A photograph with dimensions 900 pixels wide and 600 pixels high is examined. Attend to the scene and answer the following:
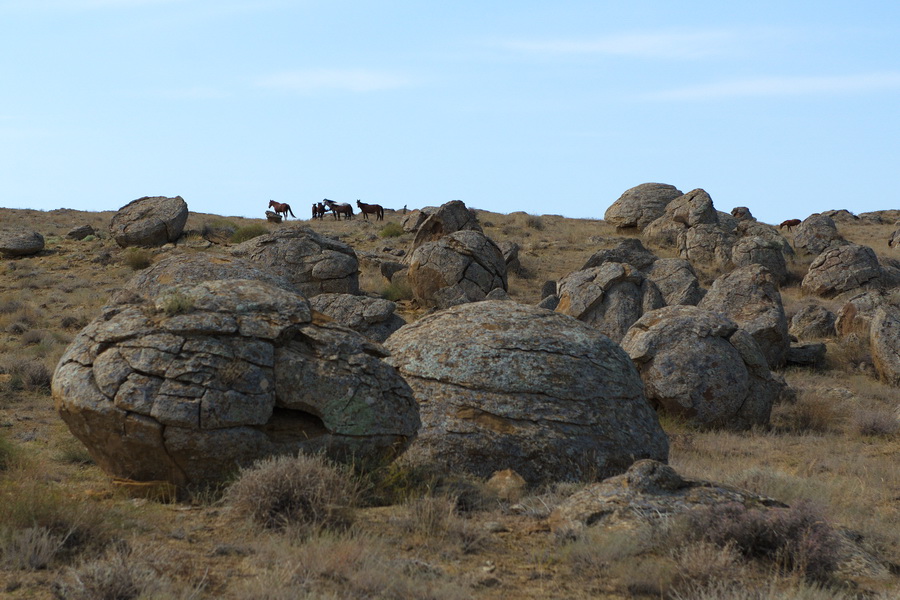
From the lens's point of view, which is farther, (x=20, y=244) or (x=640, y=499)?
(x=20, y=244)

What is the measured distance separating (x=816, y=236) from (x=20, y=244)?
33.4 m

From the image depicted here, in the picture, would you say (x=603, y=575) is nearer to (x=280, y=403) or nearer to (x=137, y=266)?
(x=280, y=403)

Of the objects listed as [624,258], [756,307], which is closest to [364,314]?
[756,307]

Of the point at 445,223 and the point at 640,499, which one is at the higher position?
the point at 445,223

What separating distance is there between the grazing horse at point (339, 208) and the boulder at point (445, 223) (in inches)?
501

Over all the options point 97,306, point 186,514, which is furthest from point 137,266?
point 186,514

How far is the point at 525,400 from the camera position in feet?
27.8

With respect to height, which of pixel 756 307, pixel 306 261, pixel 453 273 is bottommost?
pixel 756 307

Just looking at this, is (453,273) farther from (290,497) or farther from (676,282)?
(290,497)

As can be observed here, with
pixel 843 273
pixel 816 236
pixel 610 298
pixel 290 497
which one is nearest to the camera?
pixel 290 497

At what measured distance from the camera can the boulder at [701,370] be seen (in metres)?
13.6

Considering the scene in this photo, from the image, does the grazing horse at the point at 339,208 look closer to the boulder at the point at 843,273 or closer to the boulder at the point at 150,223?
the boulder at the point at 150,223

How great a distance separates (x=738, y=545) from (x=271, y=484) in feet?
11.3

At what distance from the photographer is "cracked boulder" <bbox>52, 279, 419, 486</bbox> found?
686 centimetres
